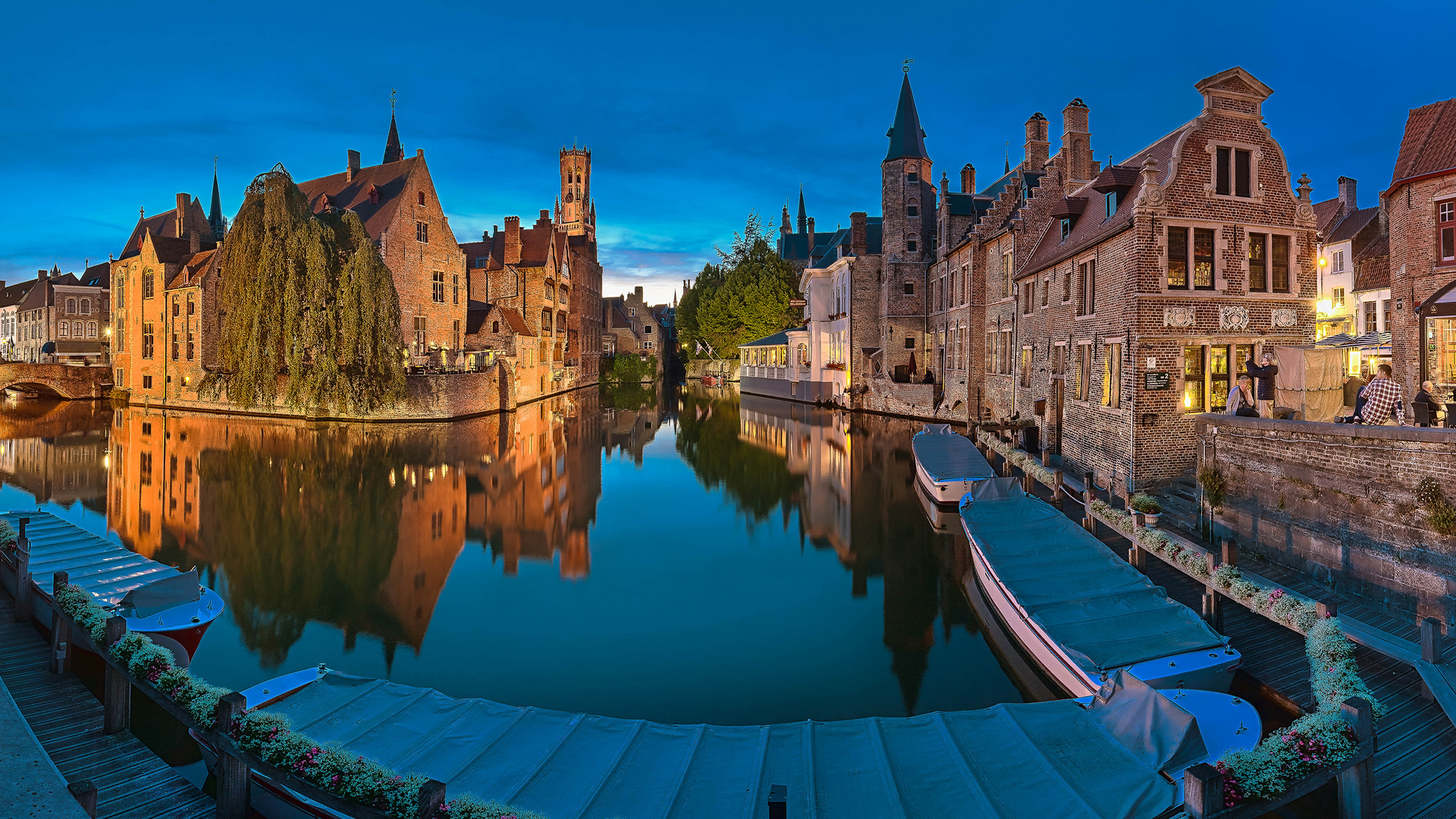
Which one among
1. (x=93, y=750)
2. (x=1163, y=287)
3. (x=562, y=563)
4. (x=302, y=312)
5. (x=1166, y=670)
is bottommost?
(x=562, y=563)

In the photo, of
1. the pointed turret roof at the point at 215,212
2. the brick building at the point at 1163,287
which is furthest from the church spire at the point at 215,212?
the brick building at the point at 1163,287

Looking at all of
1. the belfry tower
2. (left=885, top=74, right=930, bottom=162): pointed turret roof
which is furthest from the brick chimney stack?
the belfry tower

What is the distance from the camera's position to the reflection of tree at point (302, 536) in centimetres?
1237

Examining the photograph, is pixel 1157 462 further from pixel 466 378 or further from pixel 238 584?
pixel 466 378

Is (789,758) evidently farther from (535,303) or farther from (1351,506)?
(535,303)

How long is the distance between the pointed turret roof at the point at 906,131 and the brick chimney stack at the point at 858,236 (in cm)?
425

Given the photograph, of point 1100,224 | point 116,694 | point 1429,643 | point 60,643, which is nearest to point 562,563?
point 60,643

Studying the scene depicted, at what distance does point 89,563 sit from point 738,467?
65.7 feet

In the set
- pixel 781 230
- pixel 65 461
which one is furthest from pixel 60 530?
pixel 781 230

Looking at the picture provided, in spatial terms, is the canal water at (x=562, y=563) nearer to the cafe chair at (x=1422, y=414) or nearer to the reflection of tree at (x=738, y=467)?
the reflection of tree at (x=738, y=467)

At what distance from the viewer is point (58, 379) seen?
5666cm

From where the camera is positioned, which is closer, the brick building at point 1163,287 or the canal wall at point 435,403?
the brick building at point 1163,287

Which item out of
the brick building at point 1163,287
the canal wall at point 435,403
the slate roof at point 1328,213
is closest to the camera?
Answer: the brick building at point 1163,287

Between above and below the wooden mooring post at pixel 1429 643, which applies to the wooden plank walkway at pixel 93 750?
below
